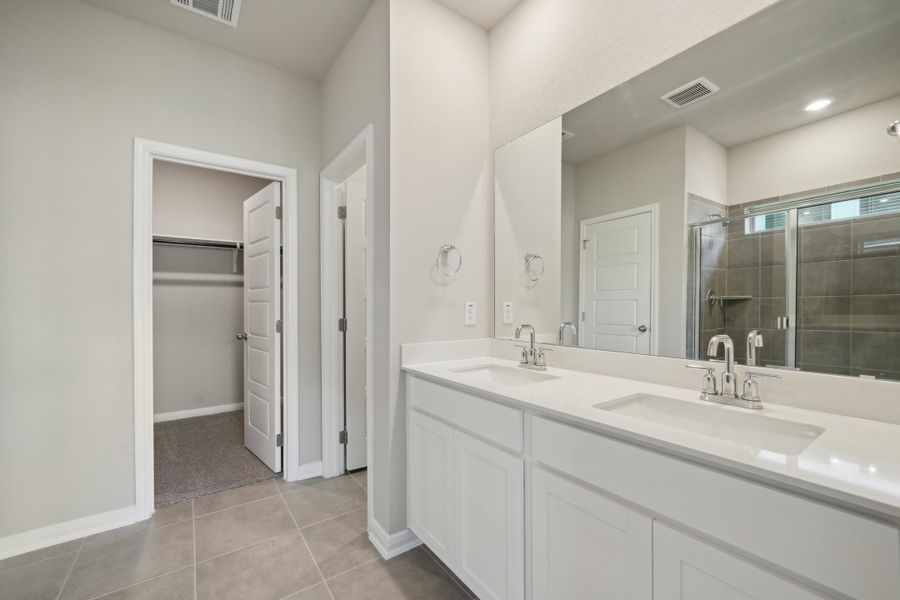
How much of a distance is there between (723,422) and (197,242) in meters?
4.49

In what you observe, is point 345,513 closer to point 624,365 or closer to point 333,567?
point 333,567

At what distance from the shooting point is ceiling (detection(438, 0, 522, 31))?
2.04m

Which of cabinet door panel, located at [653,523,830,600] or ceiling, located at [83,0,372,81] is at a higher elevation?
ceiling, located at [83,0,372,81]

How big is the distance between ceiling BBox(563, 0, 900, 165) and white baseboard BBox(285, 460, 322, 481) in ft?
9.28

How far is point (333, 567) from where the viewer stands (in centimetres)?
179

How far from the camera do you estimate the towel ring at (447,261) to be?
6.64 feet

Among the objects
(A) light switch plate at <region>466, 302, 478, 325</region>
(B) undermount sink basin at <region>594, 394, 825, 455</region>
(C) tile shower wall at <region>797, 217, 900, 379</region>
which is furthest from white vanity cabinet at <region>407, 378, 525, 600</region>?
(C) tile shower wall at <region>797, 217, 900, 379</region>

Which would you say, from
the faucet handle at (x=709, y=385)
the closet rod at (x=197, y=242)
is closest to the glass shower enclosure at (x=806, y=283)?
the faucet handle at (x=709, y=385)

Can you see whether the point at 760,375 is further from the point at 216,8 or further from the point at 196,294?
the point at 196,294

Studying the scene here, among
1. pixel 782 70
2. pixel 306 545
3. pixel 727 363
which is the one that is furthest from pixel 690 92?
pixel 306 545

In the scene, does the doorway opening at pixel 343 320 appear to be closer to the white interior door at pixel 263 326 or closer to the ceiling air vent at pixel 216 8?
the white interior door at pixel 263 326

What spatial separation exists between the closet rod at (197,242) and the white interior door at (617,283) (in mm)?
3799

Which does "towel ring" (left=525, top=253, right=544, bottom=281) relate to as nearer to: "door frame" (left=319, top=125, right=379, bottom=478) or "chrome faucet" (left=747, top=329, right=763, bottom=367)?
"chrome faucet" (left=747, top=329, right=763, bottom=367)

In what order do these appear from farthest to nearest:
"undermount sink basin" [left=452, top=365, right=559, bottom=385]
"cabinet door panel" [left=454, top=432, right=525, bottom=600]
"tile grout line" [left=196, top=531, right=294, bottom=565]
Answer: "tile grout line" [left=196, top=531, right=294, bottom=565] < "undermount sink basin" [left=452, top=365, right=559, bottom=385] < "cabinet door panel" [left=454, top=432, right=525, bottom=600]
